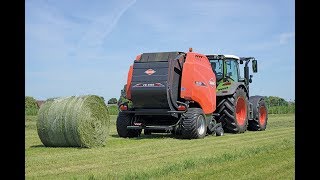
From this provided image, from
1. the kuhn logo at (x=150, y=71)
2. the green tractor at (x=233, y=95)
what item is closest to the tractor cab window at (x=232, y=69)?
the green tractor at (x=233, y=95)

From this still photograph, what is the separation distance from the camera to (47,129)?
1015cm

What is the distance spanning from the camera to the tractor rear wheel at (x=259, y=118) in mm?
16516

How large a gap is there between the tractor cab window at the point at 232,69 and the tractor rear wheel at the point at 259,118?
5.60 ft

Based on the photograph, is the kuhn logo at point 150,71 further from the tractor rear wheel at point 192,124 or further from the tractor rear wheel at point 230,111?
the tractor rear wheel at point 230,111

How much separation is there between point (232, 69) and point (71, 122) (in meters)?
7.15

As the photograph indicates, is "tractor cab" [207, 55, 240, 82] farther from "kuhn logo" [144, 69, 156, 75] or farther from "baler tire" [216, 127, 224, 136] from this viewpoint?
"kuhn logo" [144, 69, 156, 75]

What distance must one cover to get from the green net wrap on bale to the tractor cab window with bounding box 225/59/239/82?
589 centimetres

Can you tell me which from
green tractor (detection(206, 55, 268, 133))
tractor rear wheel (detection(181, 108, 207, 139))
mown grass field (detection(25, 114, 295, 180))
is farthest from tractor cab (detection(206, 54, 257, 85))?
mown grass field (detection(25, 114, 295, 180))

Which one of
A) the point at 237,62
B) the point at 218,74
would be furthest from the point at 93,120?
the point at 237,62

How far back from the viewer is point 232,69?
50.2ft

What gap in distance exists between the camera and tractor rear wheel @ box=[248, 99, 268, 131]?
1652 cm

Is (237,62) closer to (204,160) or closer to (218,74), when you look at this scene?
(218,74)

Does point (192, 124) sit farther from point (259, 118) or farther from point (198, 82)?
point (259, 118)
